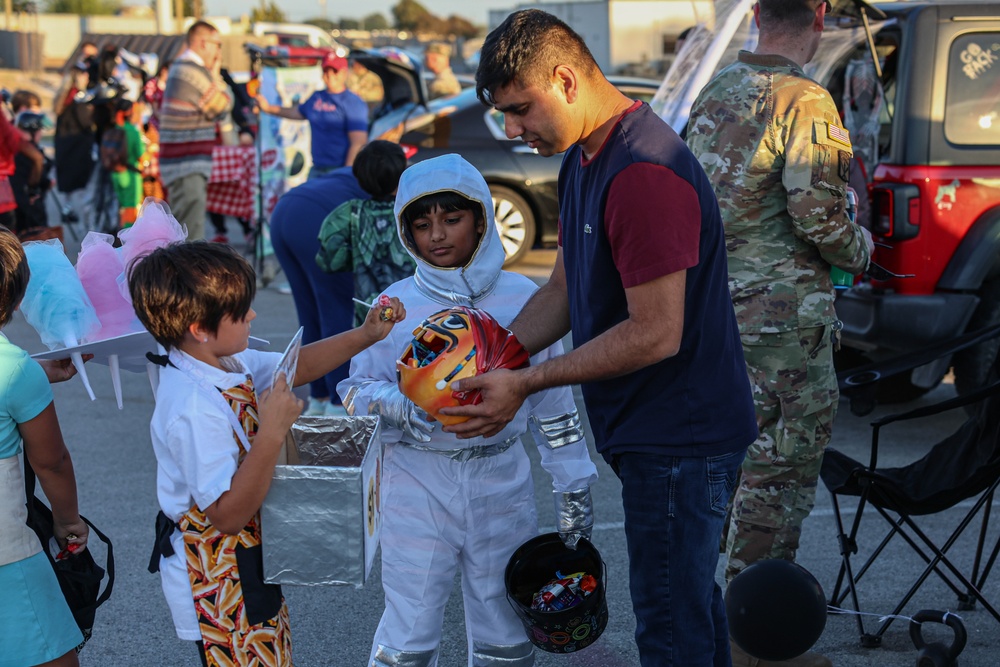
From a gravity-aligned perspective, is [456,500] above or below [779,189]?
below

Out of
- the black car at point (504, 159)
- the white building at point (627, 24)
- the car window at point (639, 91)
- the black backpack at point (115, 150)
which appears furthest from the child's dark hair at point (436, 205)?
the white building at point (627, 24)

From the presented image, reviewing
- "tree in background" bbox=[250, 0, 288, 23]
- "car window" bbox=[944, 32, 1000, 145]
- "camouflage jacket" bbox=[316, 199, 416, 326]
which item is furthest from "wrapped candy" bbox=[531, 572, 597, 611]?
"tree in background" bbox=[250, 0, 288, 23]

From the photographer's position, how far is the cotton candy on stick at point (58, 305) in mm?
2572

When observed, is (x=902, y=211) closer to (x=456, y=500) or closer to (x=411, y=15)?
(x=456, y=500)

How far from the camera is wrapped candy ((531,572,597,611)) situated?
2.72m

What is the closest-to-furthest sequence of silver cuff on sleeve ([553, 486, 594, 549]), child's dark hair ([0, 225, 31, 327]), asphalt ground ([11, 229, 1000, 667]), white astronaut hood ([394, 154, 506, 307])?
1. child's dark hair ([0, 225, 31, 327])
2. silver cuff on sleeve ([553, 486, 594, 549])
3. white astronaut hood ([394, 154, 506, 307])
4. asphalt ground ([11, 229, 1000, 667])

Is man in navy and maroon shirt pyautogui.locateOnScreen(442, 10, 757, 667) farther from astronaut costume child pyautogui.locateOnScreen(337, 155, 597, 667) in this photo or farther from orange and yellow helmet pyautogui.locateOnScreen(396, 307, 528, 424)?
astronaut costume child pyautogui.locateOnScreen(337, 155, 597, 667)

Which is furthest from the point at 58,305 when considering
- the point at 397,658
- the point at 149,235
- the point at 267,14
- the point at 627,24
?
the point at 267,14

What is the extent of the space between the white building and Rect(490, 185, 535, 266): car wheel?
79.8 ft

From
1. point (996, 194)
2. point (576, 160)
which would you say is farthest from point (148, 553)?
point (996, 194)

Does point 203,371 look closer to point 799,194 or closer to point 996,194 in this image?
point 799,194

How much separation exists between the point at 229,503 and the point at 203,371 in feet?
1.04

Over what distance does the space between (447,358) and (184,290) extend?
612 mm

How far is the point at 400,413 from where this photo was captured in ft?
8.91
